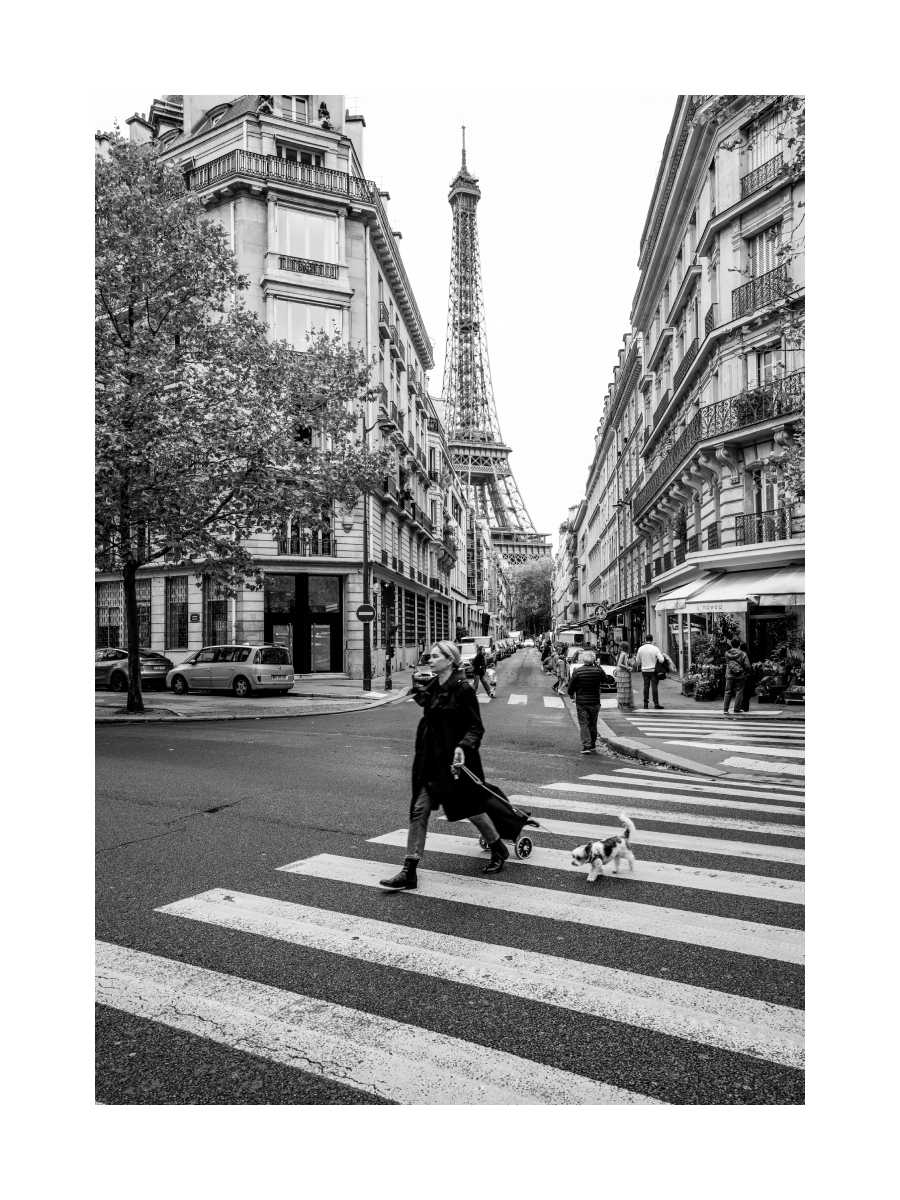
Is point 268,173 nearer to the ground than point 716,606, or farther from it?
farther from it

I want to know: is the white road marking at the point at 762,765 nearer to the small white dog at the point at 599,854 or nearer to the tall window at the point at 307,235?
the small white dog at the point at 599,854

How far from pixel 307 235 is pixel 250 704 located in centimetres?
A: 1968

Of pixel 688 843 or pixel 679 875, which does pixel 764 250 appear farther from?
pixel 679 875

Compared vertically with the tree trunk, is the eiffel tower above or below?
above

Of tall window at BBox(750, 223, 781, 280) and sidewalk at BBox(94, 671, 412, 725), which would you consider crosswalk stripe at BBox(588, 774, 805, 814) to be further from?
tall window at BBox(750, 223, 781, 280)

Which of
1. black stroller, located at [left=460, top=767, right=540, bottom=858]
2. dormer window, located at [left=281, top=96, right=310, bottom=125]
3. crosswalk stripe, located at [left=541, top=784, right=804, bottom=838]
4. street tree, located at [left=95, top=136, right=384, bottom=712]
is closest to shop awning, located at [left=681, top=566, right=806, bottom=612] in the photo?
street tree, located at [left=95, top=136, right=384, bottom=712]

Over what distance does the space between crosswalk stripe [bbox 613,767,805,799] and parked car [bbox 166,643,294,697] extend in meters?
15.6

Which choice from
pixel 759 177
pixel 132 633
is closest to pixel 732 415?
pixel 759 177

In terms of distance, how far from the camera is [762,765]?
10.7 m

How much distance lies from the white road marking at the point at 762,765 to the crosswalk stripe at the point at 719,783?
70cm

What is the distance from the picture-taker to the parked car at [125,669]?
27.3 meters

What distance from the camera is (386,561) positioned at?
3609 centimetres

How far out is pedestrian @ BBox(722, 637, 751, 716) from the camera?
17.6 meters
